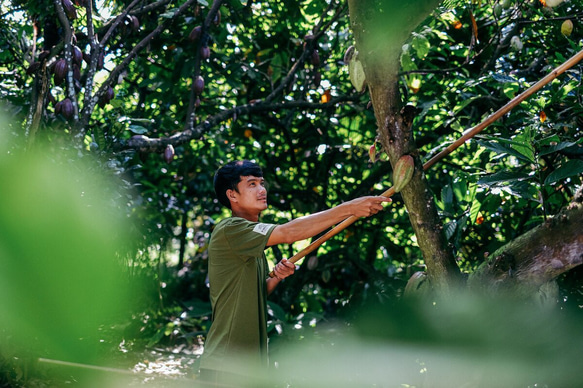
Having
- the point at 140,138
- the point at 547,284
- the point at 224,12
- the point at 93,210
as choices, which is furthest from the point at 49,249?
the point at 224,12

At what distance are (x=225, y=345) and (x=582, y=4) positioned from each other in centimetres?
184

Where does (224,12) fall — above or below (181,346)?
above

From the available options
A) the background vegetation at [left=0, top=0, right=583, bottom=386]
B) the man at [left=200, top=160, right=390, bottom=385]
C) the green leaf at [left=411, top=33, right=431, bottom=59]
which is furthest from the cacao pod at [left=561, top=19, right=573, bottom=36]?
the man at [left=200, top=160, right=390, bottom=385]

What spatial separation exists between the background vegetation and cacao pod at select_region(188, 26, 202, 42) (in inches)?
0.7

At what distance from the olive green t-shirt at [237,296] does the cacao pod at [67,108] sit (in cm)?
107

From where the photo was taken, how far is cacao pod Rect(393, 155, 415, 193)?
171 centimetres

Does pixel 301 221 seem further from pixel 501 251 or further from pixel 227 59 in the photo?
pixel 227 59

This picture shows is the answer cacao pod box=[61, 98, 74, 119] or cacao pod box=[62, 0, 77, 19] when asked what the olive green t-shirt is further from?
cacao pod box=[62, 0, 77, 19]

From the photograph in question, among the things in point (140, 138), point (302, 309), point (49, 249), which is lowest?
point (49, 249)

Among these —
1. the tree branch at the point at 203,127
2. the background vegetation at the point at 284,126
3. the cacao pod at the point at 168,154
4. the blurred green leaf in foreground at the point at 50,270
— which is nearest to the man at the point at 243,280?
the background vegetation at the point at 284,126

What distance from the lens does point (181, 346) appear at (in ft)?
12.6

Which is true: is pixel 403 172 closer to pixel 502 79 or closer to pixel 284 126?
pixel 502 79

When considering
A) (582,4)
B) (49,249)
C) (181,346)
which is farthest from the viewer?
(181,346)

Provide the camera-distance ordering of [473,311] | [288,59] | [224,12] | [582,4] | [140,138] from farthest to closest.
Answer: [288,59], [224,12], [140,138], [582,4], [473,311]
